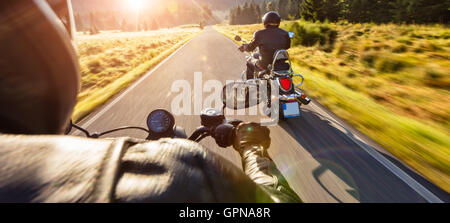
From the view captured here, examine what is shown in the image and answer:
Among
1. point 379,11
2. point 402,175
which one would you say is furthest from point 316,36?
point 379,11

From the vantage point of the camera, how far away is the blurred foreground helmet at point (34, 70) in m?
0.90

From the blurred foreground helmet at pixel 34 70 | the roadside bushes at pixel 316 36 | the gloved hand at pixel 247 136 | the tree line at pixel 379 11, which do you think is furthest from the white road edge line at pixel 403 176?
the tree line at pixel 379 11

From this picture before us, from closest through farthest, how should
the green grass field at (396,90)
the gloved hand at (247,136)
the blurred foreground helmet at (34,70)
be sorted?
the blurred foreground helmet at (34,70) → the gloved hand at (247,136) → the green grass field at (396,90)

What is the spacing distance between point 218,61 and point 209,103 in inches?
280

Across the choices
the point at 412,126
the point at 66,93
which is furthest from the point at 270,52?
the point at 66,93

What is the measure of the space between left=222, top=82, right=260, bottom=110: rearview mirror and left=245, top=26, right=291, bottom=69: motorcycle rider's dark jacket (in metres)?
0.67

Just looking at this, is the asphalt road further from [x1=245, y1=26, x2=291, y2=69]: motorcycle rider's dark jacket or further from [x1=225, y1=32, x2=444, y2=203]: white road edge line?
[x1=245, y1=26, x2=291, y2=69]: motorcycle rider's dark jacket

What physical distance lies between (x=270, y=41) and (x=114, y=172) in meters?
5.27

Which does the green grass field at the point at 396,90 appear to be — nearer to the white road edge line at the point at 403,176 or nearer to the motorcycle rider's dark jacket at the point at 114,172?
the white road edge line at the point at 403,176

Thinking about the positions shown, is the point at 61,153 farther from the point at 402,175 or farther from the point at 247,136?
the point at 402,175

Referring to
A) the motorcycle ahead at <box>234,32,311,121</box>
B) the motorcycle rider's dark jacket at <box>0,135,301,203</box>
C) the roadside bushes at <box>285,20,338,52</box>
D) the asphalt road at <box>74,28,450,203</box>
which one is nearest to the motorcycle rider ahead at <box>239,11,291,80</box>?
the motorcycle ahead at <box>234,32,311,121</box>

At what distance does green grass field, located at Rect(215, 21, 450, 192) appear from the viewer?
12.3ft

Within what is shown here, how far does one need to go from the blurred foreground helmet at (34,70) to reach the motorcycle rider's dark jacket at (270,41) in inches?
185

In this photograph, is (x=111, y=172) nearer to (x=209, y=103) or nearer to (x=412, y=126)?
(x=412, y=126)
